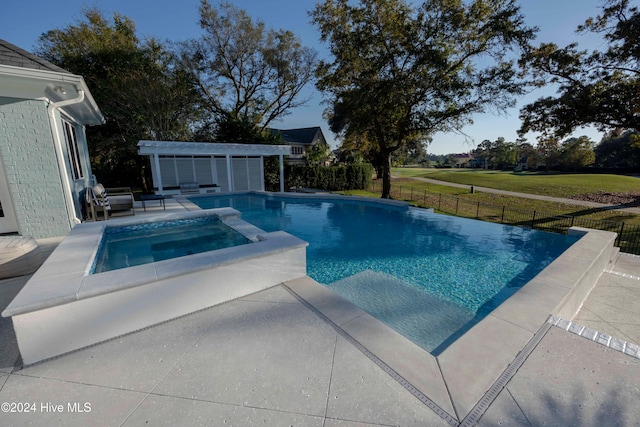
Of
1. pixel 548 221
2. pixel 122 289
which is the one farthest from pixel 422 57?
pixel 122 289

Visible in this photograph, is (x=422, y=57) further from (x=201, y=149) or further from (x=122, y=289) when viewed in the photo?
(x=122, y=289)

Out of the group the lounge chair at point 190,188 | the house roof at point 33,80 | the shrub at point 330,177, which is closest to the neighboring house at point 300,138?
the shrub at point 330,177

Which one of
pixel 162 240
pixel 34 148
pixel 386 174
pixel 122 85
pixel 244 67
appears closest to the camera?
pixel 34 148

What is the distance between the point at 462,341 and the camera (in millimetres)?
2463

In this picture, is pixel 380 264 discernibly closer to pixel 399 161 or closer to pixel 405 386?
pixel 405 386

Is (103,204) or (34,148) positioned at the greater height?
(34,148)

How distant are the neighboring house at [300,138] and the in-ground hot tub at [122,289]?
2685 cm

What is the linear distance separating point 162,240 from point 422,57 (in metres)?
11.8

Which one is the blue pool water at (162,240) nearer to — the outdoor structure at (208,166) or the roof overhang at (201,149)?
the roof overhang at (201,149)

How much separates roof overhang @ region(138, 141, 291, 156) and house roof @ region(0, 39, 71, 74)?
7.00m

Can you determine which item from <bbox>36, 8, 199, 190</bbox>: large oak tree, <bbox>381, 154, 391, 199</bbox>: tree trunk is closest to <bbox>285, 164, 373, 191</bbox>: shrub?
<bbox>381, 154, 391, 199</bbox>: tree trunk

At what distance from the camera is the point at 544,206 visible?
645 inches

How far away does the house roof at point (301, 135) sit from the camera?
1252 inches

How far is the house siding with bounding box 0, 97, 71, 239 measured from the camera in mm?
4746
